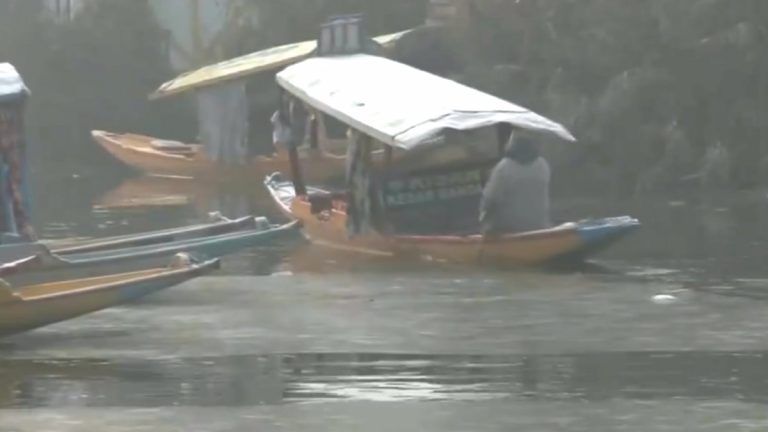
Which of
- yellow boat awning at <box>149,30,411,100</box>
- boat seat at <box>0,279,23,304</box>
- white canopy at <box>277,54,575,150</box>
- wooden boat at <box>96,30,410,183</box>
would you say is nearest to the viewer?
boat seat at <box>0,279,23,304</box>

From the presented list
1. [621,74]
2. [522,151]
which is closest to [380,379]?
[522,151]

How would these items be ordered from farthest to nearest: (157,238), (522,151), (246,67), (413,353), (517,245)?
(246,67)
(522,151)
(517,245)
(157,238)
(413,353)

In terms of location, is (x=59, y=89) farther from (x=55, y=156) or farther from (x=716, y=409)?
(x=716, y=409)

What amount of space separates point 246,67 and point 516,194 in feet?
50.6

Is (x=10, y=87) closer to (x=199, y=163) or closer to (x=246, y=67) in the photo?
(x=246, y=67)

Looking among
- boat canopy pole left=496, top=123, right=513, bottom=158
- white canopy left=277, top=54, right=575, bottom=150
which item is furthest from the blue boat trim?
boat canopy pole left=496, top=123, right=513, bottom=158

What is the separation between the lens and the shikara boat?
696 inches

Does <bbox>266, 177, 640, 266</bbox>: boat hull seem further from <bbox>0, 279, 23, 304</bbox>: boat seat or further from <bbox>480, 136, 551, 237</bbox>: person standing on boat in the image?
<bbox>0, 279, 23, 304</bbox>: boat seat

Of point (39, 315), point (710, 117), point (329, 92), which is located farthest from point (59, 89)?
point (39, 315)

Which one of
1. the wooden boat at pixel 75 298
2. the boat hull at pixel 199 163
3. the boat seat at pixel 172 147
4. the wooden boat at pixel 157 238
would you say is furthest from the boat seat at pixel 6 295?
the boat seat at pixel 172 147

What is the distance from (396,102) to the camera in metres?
19.0

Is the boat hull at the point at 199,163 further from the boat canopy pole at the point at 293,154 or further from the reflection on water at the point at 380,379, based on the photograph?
the reflection on water at the point at 380,379

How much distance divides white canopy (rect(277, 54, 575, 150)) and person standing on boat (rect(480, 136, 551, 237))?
0.34 metres

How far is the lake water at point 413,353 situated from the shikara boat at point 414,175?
1.33 ft
